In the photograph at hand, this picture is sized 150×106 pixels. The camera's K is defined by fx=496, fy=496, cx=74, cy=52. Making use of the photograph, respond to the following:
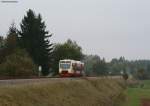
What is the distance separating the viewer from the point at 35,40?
334 feet

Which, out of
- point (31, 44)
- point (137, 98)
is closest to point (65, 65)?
point (137, 98)

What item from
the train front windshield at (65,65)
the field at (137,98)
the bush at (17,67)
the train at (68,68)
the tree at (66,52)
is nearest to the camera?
the field at (137,98)

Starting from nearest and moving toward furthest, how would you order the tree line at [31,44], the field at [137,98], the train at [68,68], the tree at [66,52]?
1. the field at [137,98]
2. the train at [68,68]
3. the tree line at [31,44]
4. the tree at [66,52]

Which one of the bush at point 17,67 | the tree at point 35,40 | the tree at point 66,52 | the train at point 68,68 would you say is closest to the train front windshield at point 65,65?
the train at point 68,68

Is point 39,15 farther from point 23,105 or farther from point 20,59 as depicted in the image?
point 23,105

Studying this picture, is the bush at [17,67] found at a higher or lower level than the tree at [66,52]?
lower

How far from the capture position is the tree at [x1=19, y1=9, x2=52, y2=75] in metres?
101

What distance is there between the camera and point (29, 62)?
76062mm

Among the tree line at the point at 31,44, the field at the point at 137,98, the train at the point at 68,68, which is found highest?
the tree line at the point at 31,44

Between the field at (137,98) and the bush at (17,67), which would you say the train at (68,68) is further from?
the field at (137,98)

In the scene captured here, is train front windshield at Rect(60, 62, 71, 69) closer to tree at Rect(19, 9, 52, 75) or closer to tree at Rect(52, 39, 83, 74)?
tree at Rect(19, 9, 52, 75)

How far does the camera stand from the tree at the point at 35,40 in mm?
100688

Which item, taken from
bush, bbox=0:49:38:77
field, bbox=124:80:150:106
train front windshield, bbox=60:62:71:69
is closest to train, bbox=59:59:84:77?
train front windshield, bbox=60:62:71:69

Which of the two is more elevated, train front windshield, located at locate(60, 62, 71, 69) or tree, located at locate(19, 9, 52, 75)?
tree, located at locate(19, 9, 52, 75)
